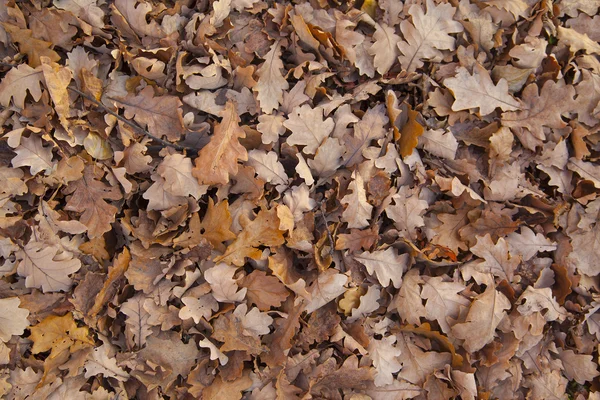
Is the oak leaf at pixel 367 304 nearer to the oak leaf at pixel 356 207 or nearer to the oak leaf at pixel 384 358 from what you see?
the oak leaf at pixel 384 358

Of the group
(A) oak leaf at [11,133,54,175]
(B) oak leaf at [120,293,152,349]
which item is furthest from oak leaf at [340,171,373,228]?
(A) oak leaf at [11,133,54,175]

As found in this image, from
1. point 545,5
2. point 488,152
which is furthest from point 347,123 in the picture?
point 545,5

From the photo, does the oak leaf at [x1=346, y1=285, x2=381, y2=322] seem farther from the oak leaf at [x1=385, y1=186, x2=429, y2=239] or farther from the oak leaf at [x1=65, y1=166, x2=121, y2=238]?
the oak leaf at [x1=65, y1=166, x2=121, y2=238]

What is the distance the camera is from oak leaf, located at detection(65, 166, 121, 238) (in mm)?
2152

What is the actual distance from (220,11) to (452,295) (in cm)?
171

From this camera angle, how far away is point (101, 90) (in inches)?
89.0

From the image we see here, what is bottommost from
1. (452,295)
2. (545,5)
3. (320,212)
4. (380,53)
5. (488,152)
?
(452,295)

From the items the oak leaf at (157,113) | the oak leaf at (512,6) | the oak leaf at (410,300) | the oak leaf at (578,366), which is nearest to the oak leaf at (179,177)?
the oak leaf at (157,113)

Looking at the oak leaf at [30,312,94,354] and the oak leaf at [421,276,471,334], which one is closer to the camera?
the oak leaf at [30,312,94,354]

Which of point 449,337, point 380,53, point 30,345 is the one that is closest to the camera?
point 30,345

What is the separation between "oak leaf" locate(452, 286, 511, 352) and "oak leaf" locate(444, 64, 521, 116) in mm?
920

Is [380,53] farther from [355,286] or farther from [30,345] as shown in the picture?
[30,345]

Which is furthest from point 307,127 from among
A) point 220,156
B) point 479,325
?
point 479,325

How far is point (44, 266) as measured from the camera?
2.11m
